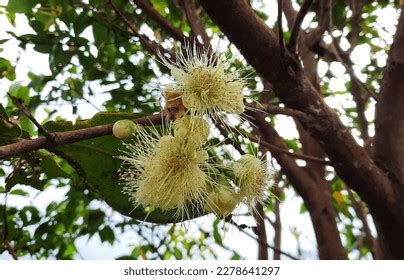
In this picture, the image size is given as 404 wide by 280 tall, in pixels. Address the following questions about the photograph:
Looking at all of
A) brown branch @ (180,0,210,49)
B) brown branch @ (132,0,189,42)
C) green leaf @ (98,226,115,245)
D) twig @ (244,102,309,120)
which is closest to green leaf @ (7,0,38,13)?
brown branch @ (132,0,189,42)

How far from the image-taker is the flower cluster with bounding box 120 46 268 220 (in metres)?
0.72

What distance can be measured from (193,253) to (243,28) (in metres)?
1.33

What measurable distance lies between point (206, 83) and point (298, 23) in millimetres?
199

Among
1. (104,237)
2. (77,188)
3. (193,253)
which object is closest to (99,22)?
(77,188)

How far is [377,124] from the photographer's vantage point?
1.18 meters

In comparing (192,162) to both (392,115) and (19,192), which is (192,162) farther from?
(19,192)

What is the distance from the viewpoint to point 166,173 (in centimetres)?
78

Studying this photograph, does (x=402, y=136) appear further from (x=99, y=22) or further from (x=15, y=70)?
(x=15, y=70)

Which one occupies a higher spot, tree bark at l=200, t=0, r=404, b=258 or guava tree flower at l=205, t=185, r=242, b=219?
tree bark at l=200, t=0, r=404, b=258

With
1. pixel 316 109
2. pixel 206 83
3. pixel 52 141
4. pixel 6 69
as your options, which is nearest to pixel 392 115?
pixel 316 109

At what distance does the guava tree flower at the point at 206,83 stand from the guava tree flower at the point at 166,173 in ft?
0.21

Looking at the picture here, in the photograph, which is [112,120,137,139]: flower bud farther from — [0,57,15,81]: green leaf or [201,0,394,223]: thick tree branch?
[0,57,15,81]: green leaf

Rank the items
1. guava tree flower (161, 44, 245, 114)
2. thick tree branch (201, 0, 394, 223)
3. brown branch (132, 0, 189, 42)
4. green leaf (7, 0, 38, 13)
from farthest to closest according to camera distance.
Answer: brown branch (132, 0, 189, 42) < green leaf (7, 0, 38, 13) < thick tree branch (201, 0, 394, 223) < guava tree flower (161, 44, 245, 114)

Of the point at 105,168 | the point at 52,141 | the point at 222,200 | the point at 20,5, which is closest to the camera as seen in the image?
the point at 52,141
